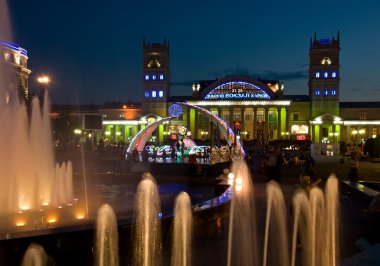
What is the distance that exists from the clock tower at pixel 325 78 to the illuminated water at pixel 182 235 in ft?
298

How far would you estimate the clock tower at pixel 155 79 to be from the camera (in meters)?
102

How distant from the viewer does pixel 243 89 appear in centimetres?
9669

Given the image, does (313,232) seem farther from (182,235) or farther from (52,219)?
(52,219)

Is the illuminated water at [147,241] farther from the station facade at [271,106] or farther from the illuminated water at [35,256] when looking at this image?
the station facade at [271,106]

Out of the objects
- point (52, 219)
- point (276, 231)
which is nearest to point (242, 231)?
point (276, 231)

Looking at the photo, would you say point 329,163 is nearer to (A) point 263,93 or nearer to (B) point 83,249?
(B) point 83,249

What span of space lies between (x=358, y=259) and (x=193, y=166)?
18.4 meters

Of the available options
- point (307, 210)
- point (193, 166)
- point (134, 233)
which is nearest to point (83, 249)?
point (134, 233)

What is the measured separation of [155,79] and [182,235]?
92237mm

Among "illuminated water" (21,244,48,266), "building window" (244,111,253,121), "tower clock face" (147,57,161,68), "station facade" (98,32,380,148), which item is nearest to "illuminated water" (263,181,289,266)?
"illuminated water" (21,244,48,266)

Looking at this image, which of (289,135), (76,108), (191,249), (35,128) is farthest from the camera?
(76,108)

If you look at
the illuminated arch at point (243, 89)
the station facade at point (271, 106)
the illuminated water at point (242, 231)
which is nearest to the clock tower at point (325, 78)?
the station facade at point (271, 106)

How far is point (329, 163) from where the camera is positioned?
37.3 metres

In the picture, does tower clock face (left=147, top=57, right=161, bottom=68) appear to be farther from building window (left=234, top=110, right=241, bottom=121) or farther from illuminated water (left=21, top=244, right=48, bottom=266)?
illuminated water (left=21, top=244, right=48, bottom=266)
